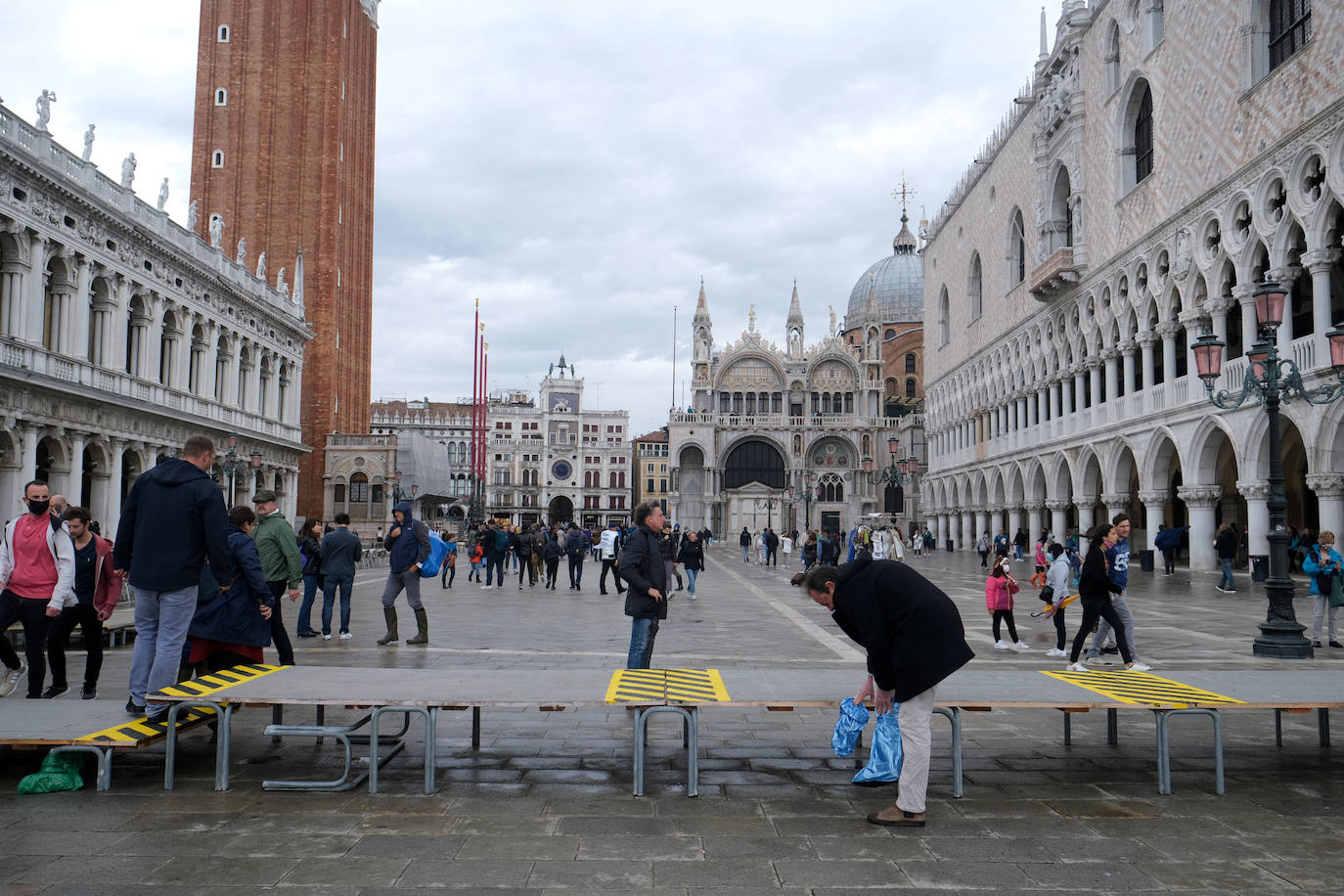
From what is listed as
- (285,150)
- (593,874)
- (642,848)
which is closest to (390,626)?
(642,848)

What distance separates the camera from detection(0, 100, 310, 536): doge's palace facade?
2383 centimetres

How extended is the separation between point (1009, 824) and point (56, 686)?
21.4 feet

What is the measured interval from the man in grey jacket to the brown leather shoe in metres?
8.76

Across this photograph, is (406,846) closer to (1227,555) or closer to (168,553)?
(168,553)

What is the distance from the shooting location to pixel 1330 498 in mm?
19844

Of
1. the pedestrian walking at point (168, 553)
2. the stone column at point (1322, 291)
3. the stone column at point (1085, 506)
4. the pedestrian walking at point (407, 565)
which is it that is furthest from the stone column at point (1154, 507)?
the pedestrian walking at point (168, 553)

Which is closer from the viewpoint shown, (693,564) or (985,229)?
(693,564)

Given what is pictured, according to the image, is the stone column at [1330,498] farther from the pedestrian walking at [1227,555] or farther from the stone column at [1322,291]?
the stone column at [1322,291]

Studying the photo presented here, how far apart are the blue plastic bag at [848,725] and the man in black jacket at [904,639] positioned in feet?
1.30

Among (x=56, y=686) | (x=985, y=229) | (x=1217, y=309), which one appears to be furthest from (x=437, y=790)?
(x=985, y=229)

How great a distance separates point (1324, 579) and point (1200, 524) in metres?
15.5

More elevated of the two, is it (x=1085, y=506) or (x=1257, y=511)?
(x=1085, y=506)

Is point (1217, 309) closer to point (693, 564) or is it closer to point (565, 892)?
point (693, 564)

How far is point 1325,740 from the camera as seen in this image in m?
6.38
